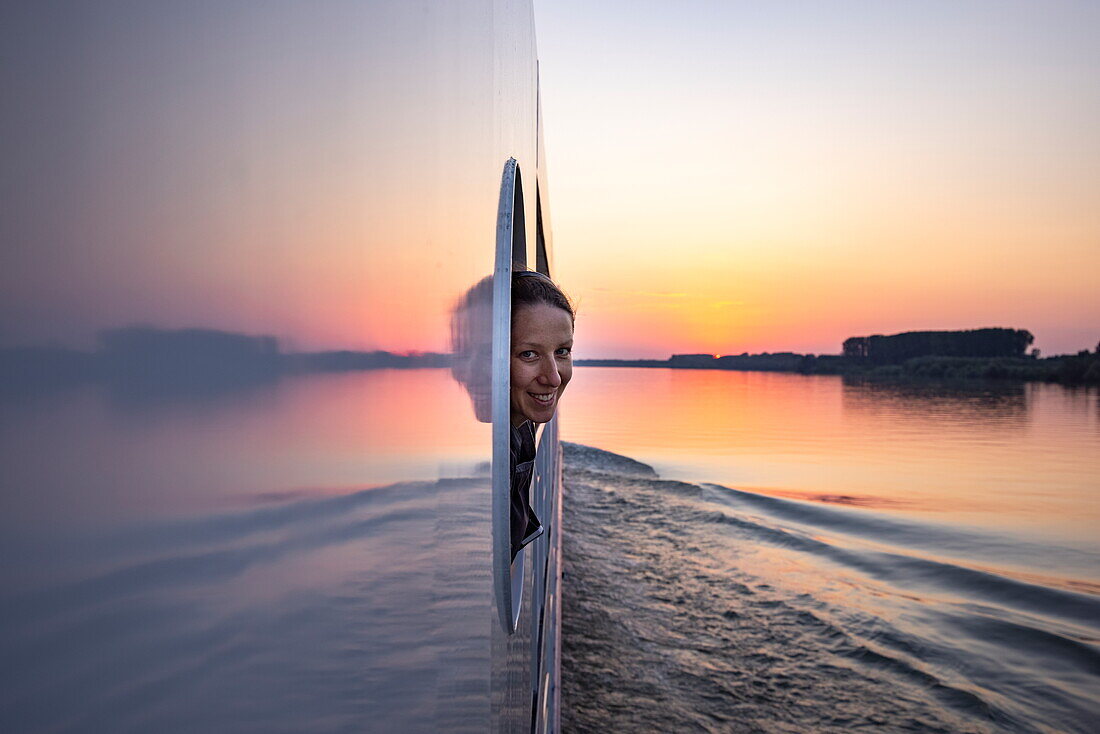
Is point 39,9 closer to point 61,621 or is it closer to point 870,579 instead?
point 61,621

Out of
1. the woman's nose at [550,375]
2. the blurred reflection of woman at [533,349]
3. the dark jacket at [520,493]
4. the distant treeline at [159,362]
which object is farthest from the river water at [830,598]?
the distant treeline at [159,362]

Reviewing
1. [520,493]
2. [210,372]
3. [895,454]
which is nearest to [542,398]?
[520,493]

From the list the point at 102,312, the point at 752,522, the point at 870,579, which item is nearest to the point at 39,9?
the point at 102,312

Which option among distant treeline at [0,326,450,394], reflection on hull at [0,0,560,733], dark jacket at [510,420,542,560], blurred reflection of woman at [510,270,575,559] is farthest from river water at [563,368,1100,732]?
distant treeline at [0,326,450,394]

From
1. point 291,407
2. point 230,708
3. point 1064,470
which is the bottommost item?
point 1064,470

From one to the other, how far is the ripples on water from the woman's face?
4499 millimetres

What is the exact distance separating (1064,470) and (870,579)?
18551 mm

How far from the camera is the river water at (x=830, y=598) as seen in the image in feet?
19.7

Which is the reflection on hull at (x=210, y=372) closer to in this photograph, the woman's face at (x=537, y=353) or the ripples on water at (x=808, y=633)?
the woman's face at (x=537, y=353)

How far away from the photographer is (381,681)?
0.48 meters

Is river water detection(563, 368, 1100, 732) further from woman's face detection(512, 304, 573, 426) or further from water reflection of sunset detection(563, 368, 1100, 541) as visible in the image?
woman's face detection(512, 304, 573, 426)

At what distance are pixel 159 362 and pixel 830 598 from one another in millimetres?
10146

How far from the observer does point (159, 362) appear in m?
0.26

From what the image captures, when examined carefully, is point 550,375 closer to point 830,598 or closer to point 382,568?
point 382,568
